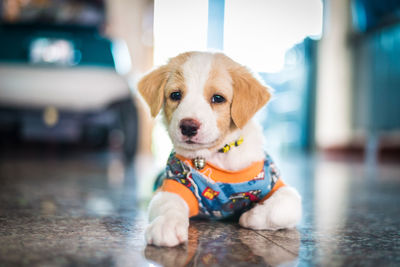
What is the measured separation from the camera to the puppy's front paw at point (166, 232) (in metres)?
1.15

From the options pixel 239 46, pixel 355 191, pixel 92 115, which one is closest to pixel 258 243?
pixel 355 191

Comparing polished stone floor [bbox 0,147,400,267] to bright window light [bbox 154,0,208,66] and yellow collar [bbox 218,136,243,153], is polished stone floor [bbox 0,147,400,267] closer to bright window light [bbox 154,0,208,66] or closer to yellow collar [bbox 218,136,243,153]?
yellow collar [bbox 218,136,243,153]

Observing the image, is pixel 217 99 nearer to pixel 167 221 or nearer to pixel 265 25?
pixel 167 221

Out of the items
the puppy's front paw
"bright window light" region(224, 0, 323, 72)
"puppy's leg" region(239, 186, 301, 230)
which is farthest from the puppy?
"bright window light" region(224, 0, 323, 72)

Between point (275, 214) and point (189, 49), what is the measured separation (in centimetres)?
81

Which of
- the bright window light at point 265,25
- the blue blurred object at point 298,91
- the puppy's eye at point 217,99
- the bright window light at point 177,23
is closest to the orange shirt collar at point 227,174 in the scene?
the puppy's eye at point 217,99

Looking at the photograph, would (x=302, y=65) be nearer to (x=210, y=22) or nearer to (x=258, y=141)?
(x=210, y=22)

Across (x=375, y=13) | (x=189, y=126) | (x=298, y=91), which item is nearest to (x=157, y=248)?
(x=189, y=126)

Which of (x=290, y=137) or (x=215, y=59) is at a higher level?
(x=215, y=59)

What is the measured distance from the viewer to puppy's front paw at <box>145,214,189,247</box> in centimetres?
115

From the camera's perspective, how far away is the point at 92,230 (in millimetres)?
1355

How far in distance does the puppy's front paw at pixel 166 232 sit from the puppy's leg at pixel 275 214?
0.33m

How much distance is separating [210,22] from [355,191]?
20.5 ft

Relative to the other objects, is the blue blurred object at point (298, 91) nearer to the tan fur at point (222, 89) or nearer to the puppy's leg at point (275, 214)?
the tan fur at point (222, 89)
